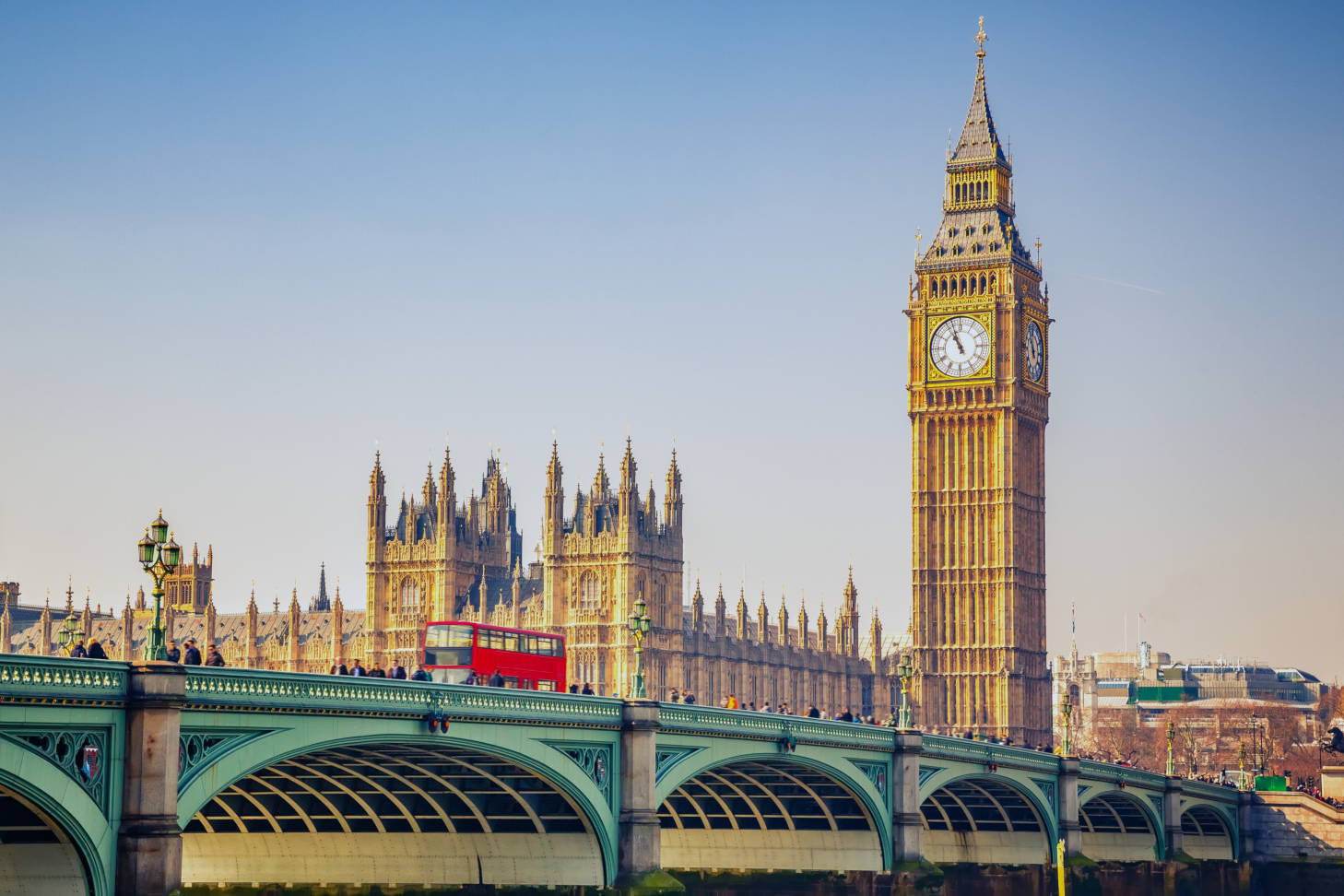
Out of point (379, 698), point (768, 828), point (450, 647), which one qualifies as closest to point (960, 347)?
point (768, 828)

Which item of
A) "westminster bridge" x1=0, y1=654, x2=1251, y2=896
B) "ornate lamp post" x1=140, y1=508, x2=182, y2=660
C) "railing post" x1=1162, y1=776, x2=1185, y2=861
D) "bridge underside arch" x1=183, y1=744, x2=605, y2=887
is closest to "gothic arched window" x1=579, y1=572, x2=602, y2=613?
"railing post" x1=1162, y1=776, x2=1185, y2=861

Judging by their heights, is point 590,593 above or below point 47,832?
above

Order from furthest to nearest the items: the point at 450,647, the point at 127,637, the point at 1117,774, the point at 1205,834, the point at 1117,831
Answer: the point at 127,637 < the point at 1205,834 < the point at 1117,831 < the point at 1117,774 < the point at 450,647

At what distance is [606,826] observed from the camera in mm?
48625

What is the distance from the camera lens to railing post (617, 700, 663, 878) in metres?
49.1

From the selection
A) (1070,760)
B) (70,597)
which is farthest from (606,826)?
(70,597)

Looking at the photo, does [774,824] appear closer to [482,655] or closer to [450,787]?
[482,655]

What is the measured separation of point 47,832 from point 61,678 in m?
4.07

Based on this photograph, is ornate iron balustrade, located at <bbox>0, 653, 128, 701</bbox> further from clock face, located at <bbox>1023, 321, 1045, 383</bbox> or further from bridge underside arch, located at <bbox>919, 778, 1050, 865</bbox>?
clock face, located at <bbox>1023, 321, 1045, 383</bbox>

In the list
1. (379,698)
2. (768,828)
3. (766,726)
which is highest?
(379,698)

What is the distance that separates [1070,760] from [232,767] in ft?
151

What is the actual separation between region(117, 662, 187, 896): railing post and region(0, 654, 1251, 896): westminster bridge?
3 cm

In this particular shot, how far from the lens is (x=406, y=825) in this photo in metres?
53.0

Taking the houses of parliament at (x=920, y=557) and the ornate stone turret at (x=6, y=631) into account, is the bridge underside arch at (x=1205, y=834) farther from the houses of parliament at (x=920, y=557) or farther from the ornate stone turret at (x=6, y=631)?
the ornate stone turret at (x=6, y=631)
